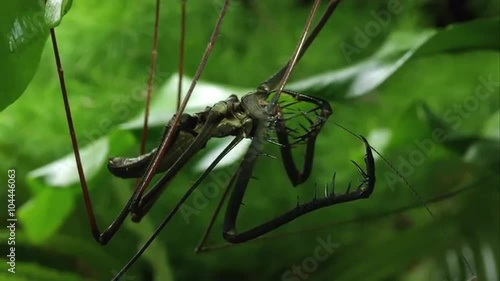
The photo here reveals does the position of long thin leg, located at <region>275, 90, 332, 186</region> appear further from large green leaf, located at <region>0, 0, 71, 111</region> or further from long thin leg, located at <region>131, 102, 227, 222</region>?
large green leaf, located at <region>0, 0, 71, 111</region>

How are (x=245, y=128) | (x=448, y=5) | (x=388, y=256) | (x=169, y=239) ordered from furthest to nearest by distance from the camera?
(x=448, y=5) < (x=169, y=239) < (x=388, y=256) < (x=245, y=128)

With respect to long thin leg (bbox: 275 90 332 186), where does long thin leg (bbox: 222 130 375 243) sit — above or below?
below

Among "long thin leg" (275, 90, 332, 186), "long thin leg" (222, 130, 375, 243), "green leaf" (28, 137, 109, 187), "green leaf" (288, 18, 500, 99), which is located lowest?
"long thin leg" (222, 130, 375, 243)

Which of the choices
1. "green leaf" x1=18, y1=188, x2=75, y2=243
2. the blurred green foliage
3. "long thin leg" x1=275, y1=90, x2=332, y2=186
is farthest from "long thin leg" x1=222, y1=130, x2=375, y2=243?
"green leaf" x1=18, y1=188, x2=75, y2=243

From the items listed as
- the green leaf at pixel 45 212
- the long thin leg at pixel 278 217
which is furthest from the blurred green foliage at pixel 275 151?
the long thin leg at pixel 278 217

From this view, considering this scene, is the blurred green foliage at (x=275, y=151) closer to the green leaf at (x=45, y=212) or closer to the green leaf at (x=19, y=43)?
the green leaf at (x=45, y=212)

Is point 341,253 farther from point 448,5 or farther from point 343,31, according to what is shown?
point 448,5

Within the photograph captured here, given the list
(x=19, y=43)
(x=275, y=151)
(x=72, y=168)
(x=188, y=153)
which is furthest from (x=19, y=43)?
(x=275, y=151)

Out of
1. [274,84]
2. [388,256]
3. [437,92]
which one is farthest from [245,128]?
[437,92]
